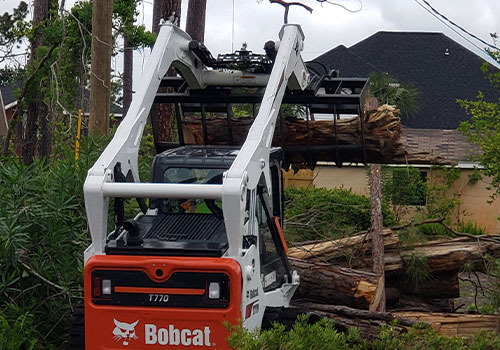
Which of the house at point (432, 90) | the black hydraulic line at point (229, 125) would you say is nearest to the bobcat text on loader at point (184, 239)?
the black hydraulic line at point (229, 125)

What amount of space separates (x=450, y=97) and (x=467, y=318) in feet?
69.1

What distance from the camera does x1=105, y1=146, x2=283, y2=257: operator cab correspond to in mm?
8039

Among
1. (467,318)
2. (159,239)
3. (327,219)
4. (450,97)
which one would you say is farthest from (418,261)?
(450,97)

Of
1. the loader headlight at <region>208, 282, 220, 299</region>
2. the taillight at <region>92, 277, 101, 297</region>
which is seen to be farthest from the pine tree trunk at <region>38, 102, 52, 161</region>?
the loader headlight at <region>208, 282, 220, 299</region>

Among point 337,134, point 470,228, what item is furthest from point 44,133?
point 337,134

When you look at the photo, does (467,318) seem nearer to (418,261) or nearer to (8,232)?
(418,261)

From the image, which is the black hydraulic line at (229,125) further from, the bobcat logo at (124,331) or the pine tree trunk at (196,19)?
the pine tree trunk at (196,19)

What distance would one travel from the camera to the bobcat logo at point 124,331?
7824 mm

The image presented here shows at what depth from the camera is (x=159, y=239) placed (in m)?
8.37

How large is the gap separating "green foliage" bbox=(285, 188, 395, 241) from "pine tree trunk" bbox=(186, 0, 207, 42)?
4.31m

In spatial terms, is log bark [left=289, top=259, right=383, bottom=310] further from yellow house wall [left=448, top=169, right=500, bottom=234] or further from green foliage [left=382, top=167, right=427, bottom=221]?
yellow house wall [left=448, top=169, right=500, bottom=234]

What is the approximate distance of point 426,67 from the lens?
3347 centimetres

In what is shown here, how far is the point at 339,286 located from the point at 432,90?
21.6 m

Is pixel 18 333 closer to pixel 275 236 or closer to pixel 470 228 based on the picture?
pixel 275 236
